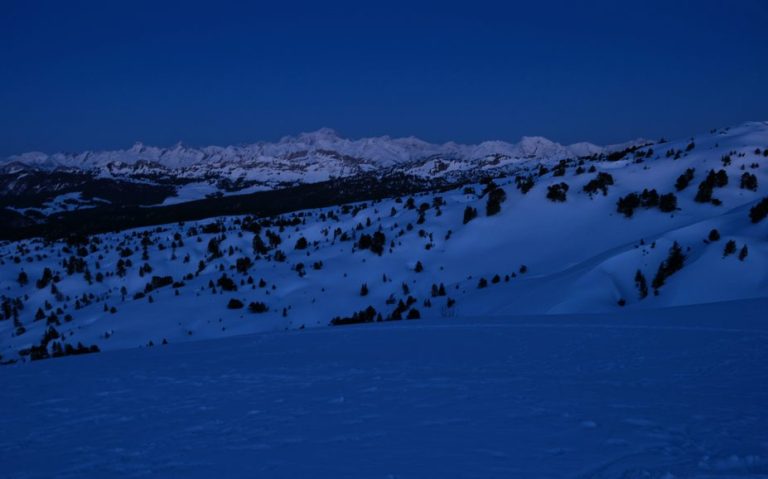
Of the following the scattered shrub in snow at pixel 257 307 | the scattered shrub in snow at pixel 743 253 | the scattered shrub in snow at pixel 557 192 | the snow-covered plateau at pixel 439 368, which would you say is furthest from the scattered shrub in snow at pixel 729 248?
the scattered shrub in snow at pixel 257 307

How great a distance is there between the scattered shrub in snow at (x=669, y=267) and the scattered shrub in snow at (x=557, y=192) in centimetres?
1216

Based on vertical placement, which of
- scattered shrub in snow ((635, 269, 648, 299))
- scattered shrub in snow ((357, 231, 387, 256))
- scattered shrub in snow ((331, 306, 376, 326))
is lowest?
scattered shrub in snow ((331, 306, 376, 326))

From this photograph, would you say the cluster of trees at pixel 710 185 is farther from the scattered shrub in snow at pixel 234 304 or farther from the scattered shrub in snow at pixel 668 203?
the scattered shrub in snow at pixel 234 304

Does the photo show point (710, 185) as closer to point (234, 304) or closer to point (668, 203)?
point (668, 203)

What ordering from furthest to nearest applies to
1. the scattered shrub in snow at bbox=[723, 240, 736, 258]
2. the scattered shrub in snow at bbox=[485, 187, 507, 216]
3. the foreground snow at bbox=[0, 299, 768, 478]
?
1. the scattered shrub in snow at bbox=[485, 187, 507, 216]
2. the scattered shrub in snow at bbox=[723, 240, 736, 258]
3. the foreground snow at bbox=[0, 299, 768, 478]

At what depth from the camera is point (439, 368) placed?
24.5 feet

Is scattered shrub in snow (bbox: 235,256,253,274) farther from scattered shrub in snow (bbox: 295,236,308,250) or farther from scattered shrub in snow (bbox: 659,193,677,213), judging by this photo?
scattered shrub in snow (bbox: 659,193,677,213)

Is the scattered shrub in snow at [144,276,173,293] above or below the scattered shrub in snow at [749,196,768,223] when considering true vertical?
below

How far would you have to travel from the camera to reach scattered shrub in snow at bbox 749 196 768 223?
1917 cm

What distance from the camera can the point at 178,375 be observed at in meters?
7.96

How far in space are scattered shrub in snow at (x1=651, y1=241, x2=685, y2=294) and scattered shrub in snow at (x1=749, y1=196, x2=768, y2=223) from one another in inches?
149

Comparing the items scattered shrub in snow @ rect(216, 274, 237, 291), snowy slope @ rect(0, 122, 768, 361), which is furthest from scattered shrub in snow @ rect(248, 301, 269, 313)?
scattered shrub in snow @ rect(216, 274, 237, 291)

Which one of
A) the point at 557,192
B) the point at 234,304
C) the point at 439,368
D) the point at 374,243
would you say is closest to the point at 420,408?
the point at 439,368

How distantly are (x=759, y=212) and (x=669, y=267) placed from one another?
17.8 feet
